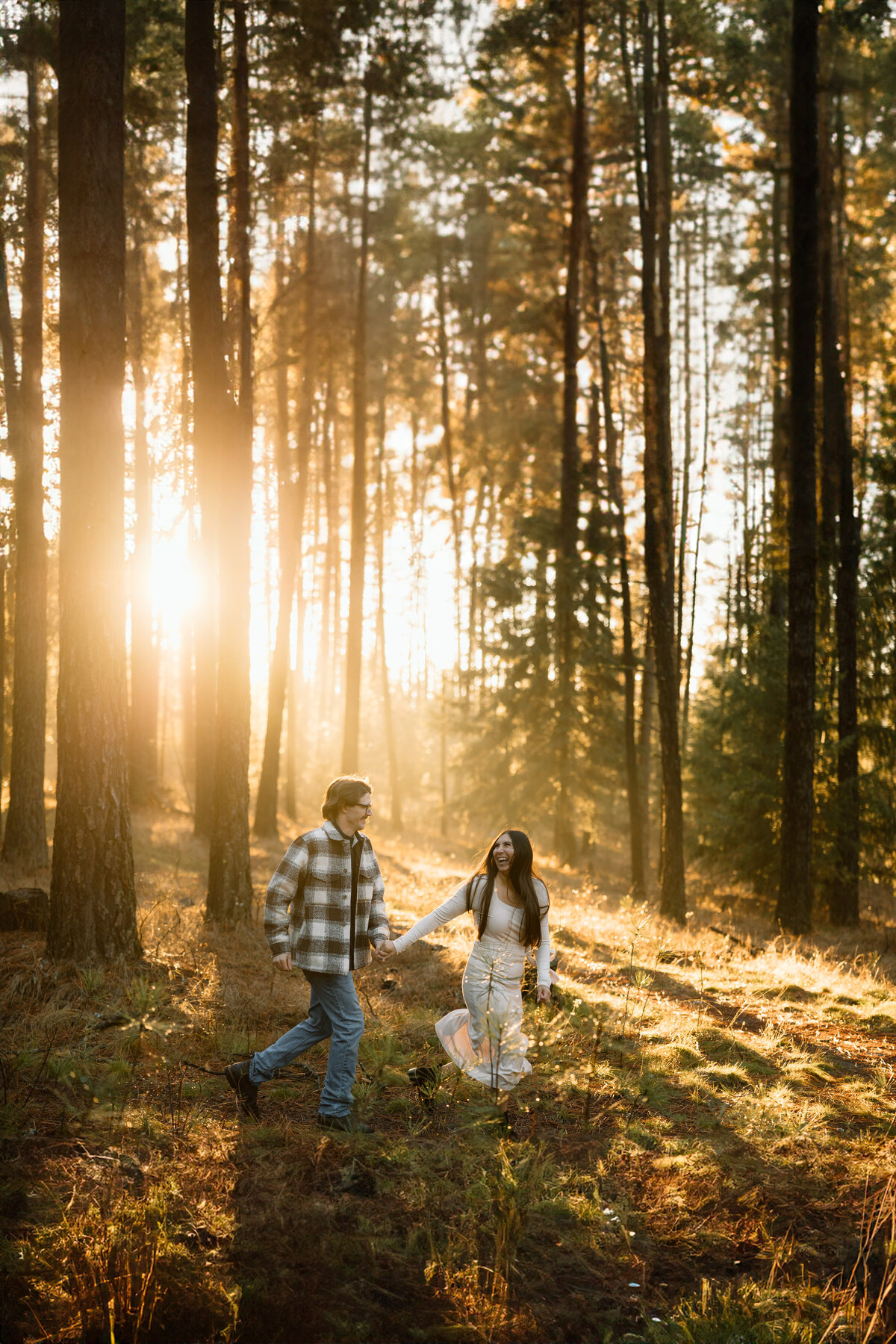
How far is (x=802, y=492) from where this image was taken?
44.6 feet

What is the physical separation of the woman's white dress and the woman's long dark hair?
31mm

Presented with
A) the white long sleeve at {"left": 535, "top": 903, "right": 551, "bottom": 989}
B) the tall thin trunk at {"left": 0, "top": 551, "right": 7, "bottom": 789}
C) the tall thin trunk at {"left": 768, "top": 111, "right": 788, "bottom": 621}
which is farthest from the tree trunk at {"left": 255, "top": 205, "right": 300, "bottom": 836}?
the white long sleeve at {"left": 535, "top": 903, "right": 551, "bottom": 989}

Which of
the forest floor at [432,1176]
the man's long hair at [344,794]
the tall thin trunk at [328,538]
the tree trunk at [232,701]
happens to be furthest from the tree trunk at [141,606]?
the man's long hair at [344,794]

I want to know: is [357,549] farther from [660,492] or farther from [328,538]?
[328,538]

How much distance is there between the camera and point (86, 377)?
25.3 feet

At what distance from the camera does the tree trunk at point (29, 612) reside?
12.9 metres

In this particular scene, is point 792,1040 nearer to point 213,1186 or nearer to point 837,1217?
point 837,1217

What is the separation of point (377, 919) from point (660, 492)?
37.7 feet

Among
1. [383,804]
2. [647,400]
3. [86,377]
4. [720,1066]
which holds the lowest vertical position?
[383,804]

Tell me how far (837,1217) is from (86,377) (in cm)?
774

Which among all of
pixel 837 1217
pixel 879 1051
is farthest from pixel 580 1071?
pixel 879 1051

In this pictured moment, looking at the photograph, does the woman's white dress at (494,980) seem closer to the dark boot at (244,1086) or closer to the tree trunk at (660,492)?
the dark boot at (244,1086)

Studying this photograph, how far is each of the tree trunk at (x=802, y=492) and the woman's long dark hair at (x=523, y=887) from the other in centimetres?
892

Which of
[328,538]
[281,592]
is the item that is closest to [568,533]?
[281,592]
